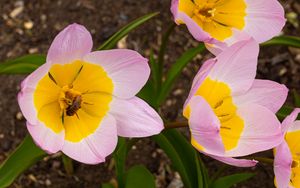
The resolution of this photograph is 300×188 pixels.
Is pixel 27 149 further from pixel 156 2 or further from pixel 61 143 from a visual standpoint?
pixel 156 2

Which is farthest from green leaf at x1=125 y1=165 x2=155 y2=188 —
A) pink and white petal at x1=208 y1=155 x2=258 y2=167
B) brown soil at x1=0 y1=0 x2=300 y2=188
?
brown soil at x1=0 y1=0 x2=300 y2=188

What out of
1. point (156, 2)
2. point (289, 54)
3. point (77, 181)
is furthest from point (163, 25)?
point (77, 181)

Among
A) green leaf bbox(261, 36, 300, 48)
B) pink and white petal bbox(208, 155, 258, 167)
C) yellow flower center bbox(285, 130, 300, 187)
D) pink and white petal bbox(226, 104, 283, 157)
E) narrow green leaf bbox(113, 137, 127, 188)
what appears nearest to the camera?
pink and white petal bbox(208, 155, 258, 167)

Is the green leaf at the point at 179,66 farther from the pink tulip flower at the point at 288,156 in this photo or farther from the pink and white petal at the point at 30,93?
the pink and white petal at the point at 30,93

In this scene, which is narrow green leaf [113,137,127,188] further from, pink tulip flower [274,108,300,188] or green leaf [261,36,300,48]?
green leaf [261,36,300,48]

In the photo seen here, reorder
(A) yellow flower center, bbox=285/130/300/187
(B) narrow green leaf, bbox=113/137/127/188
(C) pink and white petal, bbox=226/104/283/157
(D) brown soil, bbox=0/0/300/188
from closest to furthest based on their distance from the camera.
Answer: (C) pink and white petal, bbox=226/104/283/157, (A) yellow flower center, bbox=285/130/300/187, (B) narrow green leaf, bbox=113/137/127/188, (D) brown soil, bbox=0/0/300/188
